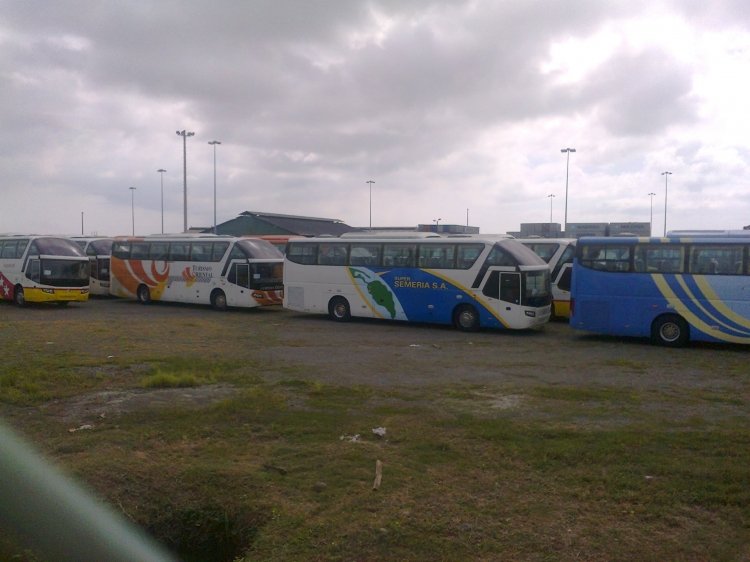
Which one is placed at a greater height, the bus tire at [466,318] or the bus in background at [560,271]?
the bus in background at [560,271]

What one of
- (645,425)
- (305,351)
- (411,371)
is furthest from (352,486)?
(305,351)

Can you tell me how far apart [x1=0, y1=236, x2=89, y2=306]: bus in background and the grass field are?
12168 millimetres

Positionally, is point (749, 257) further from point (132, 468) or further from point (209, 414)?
point (132, 468)

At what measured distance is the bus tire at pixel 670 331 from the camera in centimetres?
1633

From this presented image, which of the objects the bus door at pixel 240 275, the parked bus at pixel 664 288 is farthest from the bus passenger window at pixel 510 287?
the bus door at pixel 240 275

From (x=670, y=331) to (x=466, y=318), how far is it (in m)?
5.30

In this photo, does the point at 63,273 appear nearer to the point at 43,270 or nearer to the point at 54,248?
the point at 43,270

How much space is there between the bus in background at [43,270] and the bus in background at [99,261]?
165 inches

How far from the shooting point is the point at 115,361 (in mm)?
12766

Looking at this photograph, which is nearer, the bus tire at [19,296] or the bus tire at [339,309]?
the bus tire at [339,309]

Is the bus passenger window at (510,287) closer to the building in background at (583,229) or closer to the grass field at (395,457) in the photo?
the grass field at (395,457)

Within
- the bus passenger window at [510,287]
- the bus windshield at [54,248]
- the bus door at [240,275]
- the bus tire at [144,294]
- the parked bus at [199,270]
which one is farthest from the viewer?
the bus tire at [144,294]

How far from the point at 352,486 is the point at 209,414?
123 inches

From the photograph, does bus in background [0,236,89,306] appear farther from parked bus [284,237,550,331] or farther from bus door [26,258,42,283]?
parked bus [284,237,550,331]
